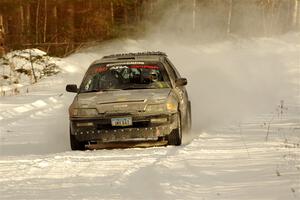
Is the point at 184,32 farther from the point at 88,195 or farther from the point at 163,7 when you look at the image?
the point at 88,195

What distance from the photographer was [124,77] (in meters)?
9.65

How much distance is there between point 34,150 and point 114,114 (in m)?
1.78

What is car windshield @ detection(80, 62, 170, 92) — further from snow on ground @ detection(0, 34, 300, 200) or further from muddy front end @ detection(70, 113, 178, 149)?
snow on ground @ detection(0, 34, 300, 200)

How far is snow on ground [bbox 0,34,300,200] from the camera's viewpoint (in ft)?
19.1

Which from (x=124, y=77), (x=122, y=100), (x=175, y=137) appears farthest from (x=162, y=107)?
(x=124, y=77)

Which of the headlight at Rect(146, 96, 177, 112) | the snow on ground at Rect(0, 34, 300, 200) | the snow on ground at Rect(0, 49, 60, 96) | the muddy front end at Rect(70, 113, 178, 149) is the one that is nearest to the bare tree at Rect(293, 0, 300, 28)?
the snow on ground at Rect(0, 49, 60, 96)

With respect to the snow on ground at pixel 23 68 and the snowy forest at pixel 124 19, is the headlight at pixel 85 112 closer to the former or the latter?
the snow on ground at pixel 23 68

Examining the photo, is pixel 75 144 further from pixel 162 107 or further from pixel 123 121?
pixel 162 107

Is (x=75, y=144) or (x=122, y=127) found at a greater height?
(x=122, y=127)

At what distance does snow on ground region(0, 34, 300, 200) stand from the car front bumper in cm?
27

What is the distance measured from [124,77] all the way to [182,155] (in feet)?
8.22

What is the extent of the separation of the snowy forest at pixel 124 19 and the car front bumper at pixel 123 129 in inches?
754

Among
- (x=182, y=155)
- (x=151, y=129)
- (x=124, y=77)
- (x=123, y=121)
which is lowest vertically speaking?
(x=182, y=155)

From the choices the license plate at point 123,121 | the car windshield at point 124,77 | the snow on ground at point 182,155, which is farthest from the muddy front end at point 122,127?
the car windshield at point 124,77
